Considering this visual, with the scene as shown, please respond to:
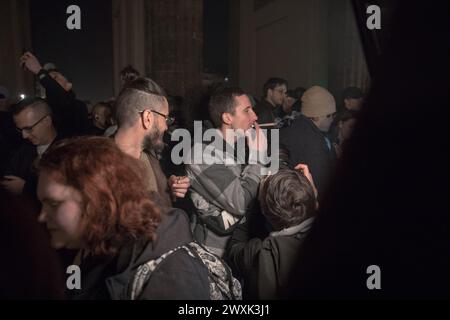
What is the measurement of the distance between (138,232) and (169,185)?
1032 millimetres

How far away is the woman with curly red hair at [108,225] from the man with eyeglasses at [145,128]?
887mm

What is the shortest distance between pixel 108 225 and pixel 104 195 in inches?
3.9

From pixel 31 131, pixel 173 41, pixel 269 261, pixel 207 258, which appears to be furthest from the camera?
pixel 173 41

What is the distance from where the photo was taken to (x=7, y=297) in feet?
3.50

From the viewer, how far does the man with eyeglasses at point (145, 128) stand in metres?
2.39

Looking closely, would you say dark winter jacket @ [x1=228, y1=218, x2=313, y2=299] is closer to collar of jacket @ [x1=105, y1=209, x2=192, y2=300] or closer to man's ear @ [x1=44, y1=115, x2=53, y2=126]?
collar of jacket @ [x1=105, y1=209, x2=192, y2=300]

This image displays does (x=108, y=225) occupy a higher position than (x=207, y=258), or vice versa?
(x=108, y=225)

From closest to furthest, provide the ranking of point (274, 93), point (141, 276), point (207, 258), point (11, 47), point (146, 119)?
point (141, 276), point (207, 258), point (146, 119), point (274, 93), point (11, 47)

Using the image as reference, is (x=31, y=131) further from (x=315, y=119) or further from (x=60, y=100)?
(x=315, y=119)

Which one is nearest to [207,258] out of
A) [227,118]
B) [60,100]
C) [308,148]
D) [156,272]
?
[156,272]

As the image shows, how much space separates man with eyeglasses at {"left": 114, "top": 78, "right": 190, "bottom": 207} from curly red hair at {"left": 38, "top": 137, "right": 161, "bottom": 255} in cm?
87

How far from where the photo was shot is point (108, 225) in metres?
1.42

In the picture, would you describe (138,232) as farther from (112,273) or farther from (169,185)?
(169,185)

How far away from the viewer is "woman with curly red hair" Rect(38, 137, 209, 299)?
138 centimetres
